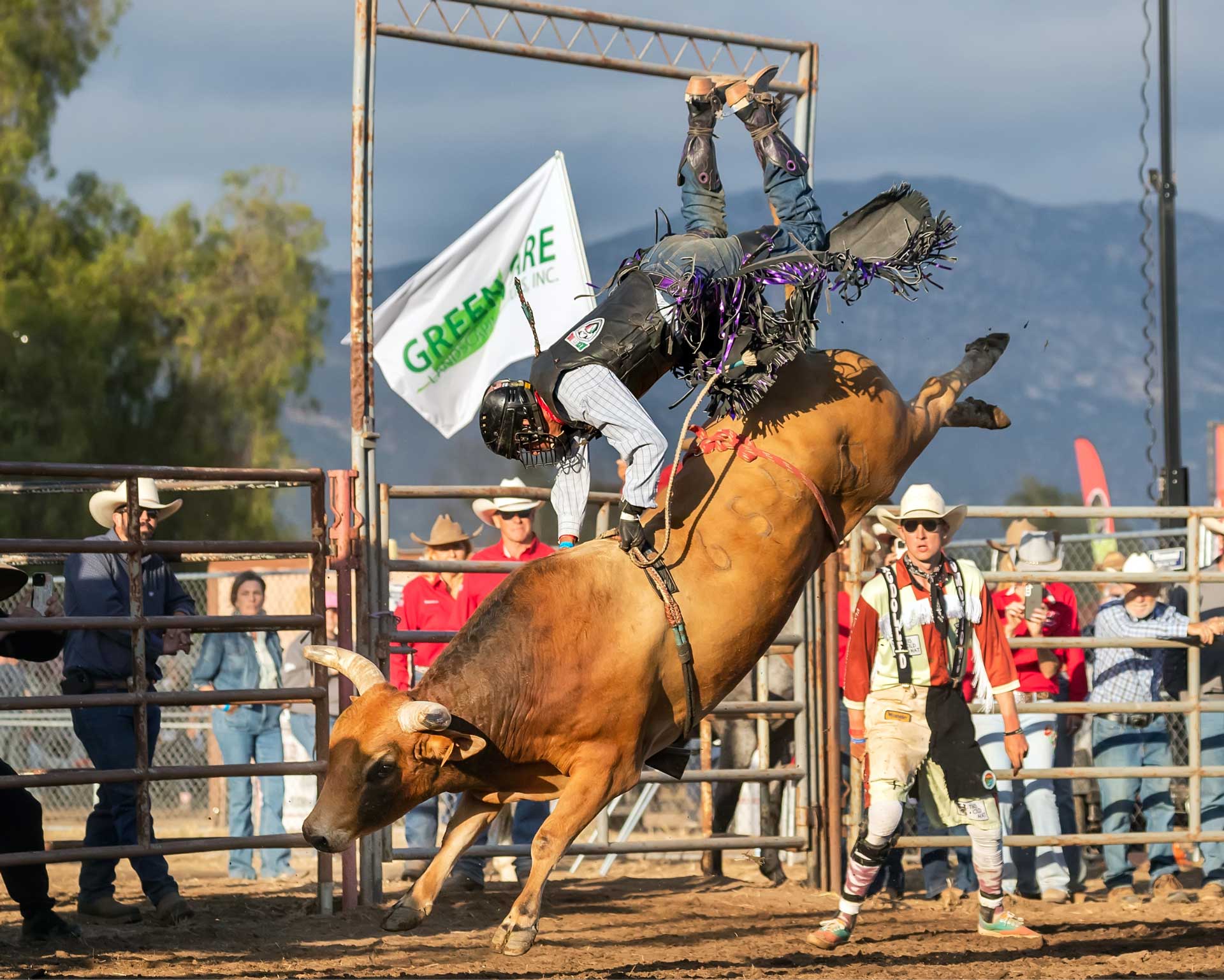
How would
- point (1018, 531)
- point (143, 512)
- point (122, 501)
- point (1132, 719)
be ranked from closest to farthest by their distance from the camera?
point (143, 512) < point (122, 501) < point (1132, 719) < point (1018, 531)

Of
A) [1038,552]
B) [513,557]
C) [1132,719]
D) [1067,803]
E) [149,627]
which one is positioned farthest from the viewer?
[1067,803]

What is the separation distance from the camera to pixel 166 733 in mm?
12641

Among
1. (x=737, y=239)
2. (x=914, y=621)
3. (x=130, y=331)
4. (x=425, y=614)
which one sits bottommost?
(x=914, y=621)

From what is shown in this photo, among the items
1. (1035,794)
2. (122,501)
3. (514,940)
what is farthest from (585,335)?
(1035,794)

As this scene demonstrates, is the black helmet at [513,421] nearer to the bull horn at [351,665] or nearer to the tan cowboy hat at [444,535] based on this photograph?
the bull horn at [351,665]

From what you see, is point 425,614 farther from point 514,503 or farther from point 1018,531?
point 1018,531

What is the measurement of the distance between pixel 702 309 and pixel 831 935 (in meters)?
2.99

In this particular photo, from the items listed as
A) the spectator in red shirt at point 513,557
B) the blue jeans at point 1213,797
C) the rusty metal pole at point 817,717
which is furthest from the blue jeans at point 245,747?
the blue jeans at point 1213,797

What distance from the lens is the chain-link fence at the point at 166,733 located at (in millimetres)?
12172

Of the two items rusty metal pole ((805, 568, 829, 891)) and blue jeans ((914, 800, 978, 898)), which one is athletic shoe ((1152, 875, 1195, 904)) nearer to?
blue jeans ((914, 800, 978, 898))

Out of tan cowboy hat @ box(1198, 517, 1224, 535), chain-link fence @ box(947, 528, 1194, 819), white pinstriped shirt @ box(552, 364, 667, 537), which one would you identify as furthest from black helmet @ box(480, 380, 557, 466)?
tan cowboy hat @ box(1198, 517, 1224, 535)

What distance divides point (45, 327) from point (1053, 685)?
796 inches

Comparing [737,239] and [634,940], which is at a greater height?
[737,239]

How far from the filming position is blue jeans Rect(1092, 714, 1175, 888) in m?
8.41
